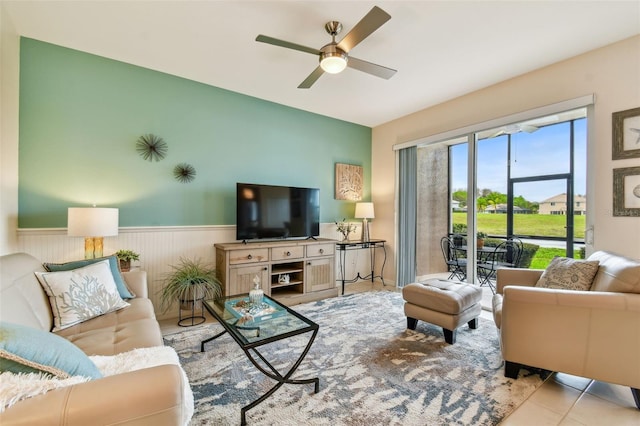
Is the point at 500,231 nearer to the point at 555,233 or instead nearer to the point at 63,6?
the point at 555,233

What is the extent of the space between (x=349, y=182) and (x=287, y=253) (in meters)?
1.83

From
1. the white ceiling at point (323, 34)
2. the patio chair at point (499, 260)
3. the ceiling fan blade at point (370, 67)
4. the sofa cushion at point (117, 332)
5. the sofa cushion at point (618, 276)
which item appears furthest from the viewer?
the patio chair at point (499, 260)

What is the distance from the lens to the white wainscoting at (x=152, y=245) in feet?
8.55

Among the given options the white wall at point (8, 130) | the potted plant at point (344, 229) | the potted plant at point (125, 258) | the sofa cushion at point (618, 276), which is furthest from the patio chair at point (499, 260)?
the white wall at point (8, 130)

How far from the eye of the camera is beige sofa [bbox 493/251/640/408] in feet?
5.33

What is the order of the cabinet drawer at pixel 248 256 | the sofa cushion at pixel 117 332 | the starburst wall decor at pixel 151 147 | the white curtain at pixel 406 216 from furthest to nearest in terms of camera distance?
the white curtain at pixel 406 216 < the cabinet drawer at pixel 248 256 < the starburst wall decor at pixel 151 147 < the sofa cushion at pixel 117 332

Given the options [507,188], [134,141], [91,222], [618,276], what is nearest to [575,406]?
[618,276]

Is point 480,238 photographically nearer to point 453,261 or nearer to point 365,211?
point 453,261

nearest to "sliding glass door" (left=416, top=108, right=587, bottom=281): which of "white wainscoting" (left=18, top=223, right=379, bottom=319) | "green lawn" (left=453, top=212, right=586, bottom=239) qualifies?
"green lawn" (left=453, top=212, right=586, bottom=239)

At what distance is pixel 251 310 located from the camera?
206cm

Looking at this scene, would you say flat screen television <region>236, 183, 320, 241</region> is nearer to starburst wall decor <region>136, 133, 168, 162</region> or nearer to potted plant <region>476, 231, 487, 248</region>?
starburst wall decor <region>136, 133, 168, 162</region>

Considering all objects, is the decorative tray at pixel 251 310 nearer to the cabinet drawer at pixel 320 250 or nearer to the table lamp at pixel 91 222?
the table lamp at pixel 91 222

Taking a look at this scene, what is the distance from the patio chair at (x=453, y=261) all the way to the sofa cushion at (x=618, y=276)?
1880 mm

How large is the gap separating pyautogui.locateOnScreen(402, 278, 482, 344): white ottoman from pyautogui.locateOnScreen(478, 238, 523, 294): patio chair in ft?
3.96
